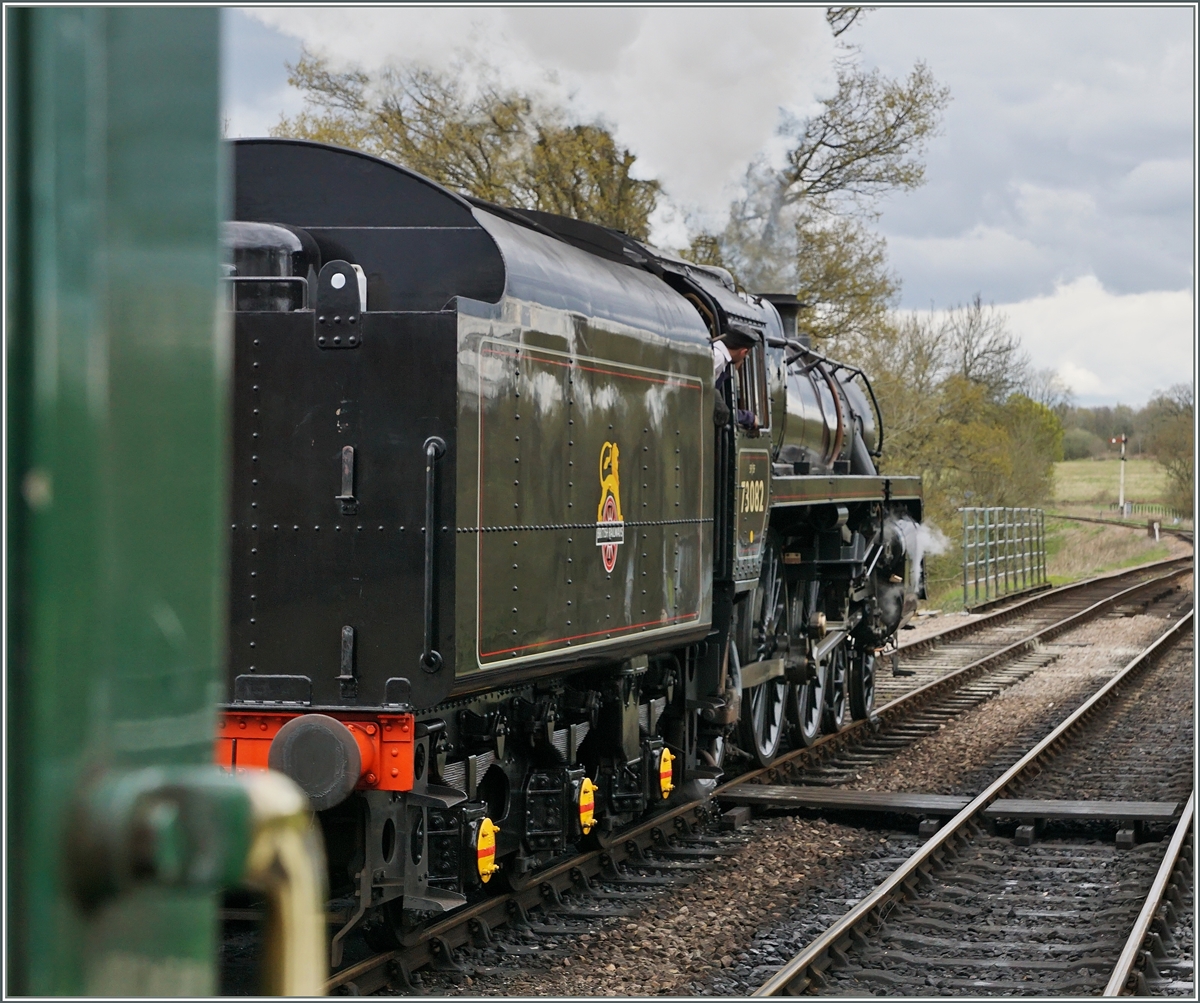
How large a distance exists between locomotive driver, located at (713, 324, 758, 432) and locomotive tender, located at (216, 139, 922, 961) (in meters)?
0.90

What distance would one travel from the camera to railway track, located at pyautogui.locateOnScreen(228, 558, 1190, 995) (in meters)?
5.77

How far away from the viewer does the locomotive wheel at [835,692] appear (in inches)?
487

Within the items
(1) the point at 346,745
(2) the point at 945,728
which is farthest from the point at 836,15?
(1) the point at 346,745

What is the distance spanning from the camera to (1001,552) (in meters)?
29.6

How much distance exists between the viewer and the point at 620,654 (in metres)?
6.72

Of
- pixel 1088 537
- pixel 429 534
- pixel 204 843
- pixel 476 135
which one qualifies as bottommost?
pixel 1088 537

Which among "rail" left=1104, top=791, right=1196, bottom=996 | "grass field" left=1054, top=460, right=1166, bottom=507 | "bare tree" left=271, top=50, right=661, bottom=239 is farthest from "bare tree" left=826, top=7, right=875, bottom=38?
"grass field" left=1054, top=460, right=1166, bottom=507

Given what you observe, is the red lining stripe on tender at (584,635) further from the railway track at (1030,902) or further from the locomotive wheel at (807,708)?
the locomotive wheel at (807,708)

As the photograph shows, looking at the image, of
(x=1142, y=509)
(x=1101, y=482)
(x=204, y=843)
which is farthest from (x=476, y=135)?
(x=1101, y=482)

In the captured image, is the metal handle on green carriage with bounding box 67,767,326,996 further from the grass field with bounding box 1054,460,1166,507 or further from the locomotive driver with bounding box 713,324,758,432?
the grass field with bounding box 1054,460,1166,507

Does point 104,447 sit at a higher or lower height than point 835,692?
higher

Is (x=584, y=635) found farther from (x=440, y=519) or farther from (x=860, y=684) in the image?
(x=860, y=684)

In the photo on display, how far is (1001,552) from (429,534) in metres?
26.2

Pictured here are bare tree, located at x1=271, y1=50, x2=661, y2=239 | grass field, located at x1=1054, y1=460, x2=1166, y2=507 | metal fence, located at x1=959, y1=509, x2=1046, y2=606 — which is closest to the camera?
bare tree, located at x1=271, y1=50, x2=661, y2=239
